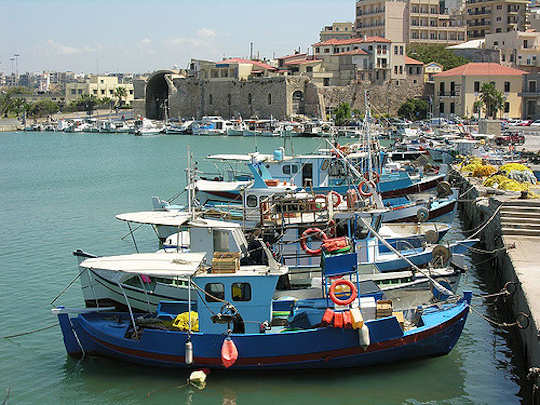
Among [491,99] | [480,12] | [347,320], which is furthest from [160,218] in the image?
[480,12]

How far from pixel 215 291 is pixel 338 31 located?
306 feet

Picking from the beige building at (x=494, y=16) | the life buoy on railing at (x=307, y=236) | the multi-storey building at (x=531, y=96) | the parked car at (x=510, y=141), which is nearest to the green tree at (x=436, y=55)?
the beige building at (x=494, y=16)

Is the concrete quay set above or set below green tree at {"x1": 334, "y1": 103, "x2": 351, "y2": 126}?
below

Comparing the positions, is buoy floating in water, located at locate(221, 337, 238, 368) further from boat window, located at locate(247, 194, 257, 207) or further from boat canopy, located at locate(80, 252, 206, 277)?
boat window, located at locate(247, 194, 257, 207)

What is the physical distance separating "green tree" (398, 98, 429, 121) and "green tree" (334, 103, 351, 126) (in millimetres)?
5916

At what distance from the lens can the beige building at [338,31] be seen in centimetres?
10150

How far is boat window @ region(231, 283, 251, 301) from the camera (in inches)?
529

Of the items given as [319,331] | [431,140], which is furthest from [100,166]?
[319,331]

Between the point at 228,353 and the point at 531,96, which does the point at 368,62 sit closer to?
the point at 531,96

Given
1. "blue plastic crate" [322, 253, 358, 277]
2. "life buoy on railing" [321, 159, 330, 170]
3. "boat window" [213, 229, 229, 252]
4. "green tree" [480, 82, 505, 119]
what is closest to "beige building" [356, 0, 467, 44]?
"green tree" [480, 82, 505, 119]

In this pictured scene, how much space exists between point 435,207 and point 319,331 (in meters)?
11.9

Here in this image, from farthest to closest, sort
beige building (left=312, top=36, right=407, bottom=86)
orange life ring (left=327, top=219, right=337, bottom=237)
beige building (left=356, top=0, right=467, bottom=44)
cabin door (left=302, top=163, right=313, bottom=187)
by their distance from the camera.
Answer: beige building (left=356, top=0, right=467, bottom=44) → beige building (left=312, top=36, right=407, bottom=86) → cabin door (left=302, top=163, right=313, bottom=187) → orange life ring (left=327, top=219, right=337, bottom=237)

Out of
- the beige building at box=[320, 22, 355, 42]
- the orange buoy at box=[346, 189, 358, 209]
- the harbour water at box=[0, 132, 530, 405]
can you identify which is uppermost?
the beige building at box=[320, 22, 355, 42]

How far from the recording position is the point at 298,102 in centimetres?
8744
